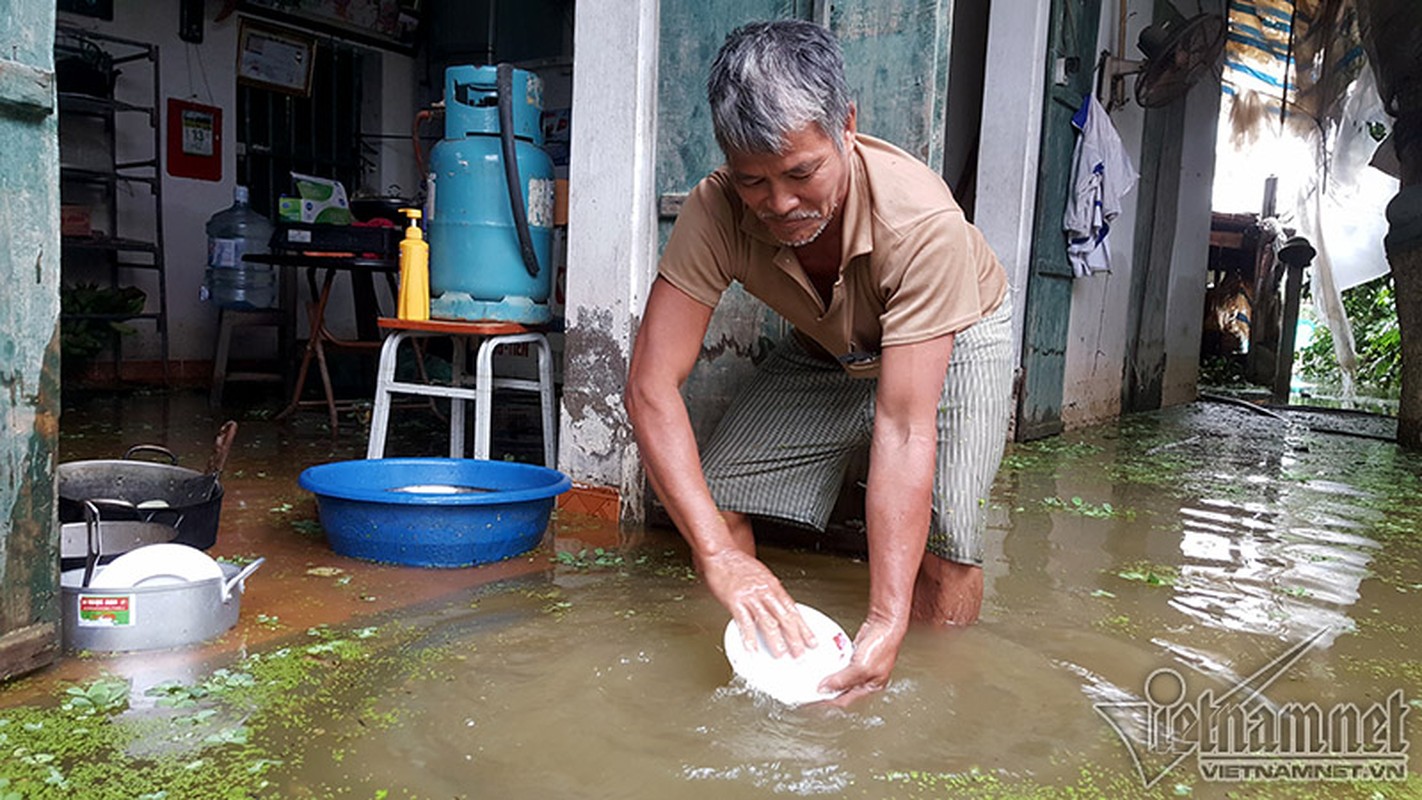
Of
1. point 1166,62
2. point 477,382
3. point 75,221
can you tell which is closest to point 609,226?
point 477,382

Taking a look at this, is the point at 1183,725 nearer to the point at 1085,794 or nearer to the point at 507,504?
the point at 1085,794

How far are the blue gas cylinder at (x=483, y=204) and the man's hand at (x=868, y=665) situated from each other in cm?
207

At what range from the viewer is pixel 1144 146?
7266 mm

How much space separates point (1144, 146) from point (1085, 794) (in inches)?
264

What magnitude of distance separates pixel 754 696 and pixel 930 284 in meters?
0.83

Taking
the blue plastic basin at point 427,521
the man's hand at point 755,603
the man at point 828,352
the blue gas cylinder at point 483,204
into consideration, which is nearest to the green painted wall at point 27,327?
the blue plastic basin at point 427,521

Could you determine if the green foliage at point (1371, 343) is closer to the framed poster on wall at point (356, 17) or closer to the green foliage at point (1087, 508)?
the green foliage at point (1087, 508)

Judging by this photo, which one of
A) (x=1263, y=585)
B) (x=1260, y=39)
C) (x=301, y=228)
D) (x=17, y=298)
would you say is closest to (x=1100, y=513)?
(x=1263, y=585)

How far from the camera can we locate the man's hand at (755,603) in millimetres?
1744

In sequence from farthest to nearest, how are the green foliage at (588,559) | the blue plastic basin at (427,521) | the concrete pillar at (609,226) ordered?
the concrete pillar at (609,226)
the green foliage at (588,559)
the blue plastic basin at (427,521)

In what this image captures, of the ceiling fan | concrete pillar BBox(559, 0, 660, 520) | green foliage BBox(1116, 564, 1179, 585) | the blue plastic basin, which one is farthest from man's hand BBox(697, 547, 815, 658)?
the ceiling fan

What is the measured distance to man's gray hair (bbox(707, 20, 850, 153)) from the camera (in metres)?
1.65

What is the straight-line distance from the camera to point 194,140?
7133mm

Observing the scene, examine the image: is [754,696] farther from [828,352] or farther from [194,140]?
[194,140]
